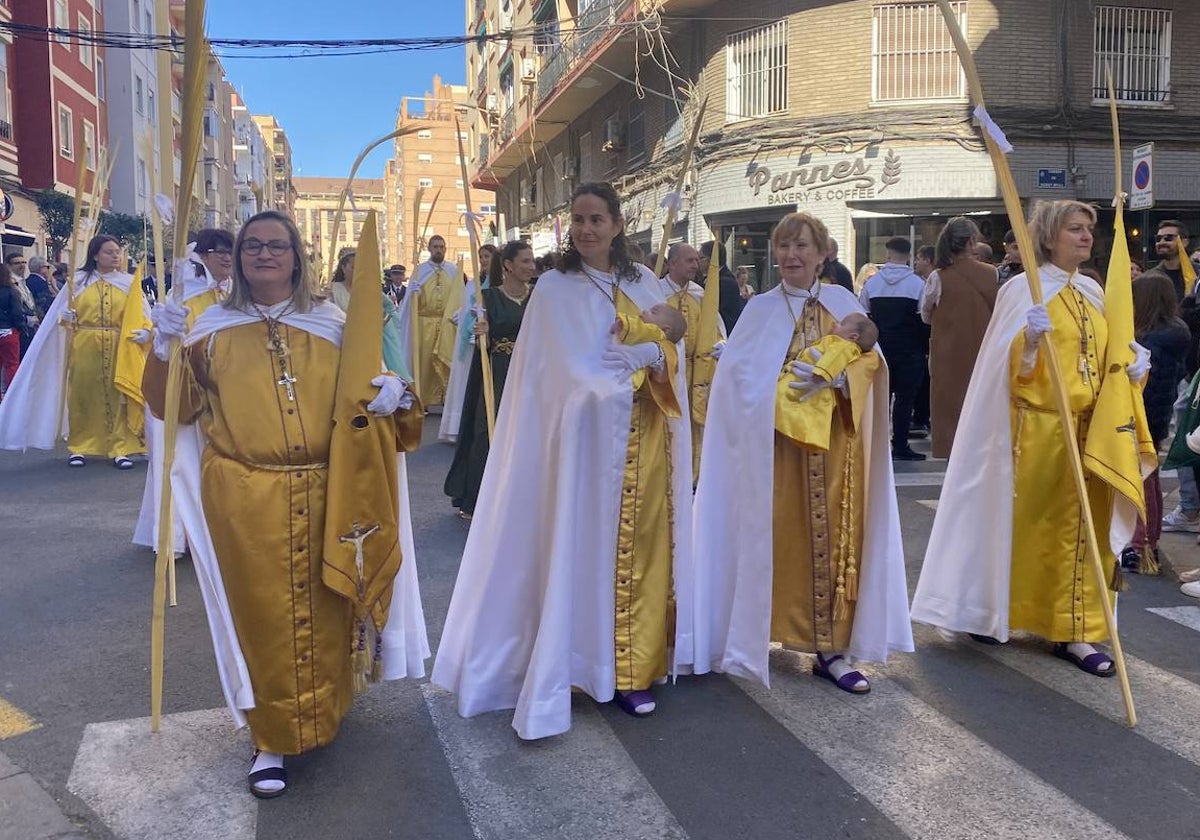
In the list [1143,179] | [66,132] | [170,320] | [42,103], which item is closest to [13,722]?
[170,320]

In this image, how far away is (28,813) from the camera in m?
3.10

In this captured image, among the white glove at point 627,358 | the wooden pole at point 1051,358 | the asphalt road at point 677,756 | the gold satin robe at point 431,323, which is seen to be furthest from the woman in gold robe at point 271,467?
the gold satin robe at point 431,323

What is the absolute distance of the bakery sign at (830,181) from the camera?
15969mm

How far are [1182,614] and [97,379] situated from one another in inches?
341

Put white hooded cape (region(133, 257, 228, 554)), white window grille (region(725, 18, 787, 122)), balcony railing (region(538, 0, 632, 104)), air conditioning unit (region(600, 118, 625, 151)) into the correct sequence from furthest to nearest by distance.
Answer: air conditioning unit (region(600, 118, 625, 151))
balcony railing (region(538, 0, 632, 104))
white window grille (region(725, 18, 787, 122))
white hooded cape (region(133, 257, 228, 554))

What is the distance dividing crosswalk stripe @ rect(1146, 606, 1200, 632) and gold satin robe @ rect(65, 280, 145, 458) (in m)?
8.15

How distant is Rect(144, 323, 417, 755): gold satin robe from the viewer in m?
3.17

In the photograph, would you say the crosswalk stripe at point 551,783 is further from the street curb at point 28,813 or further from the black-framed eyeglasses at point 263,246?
the black-framed eyeglasses at point 263,246

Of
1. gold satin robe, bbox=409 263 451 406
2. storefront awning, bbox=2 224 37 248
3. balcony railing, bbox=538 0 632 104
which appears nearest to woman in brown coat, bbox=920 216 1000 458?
gold satin robe, bbox=409 263 451 406

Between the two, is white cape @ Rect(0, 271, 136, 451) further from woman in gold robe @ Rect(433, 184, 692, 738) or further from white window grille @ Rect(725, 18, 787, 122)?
white window grille @ Rect(725, 18, 787, 122)

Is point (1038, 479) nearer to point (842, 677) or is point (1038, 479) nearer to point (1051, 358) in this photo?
point (1051, 358)

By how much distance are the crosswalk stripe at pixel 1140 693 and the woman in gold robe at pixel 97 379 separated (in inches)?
305

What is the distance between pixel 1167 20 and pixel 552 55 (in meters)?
13.9

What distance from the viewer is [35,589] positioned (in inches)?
218
